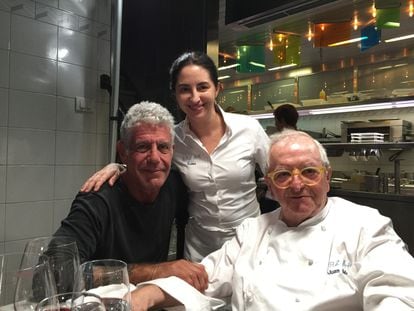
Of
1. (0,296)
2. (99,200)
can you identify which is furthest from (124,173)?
(0,296)

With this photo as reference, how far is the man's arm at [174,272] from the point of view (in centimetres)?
139

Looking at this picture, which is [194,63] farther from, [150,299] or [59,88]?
[59,88]

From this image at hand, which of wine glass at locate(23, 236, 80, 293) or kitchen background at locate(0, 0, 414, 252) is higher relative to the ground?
kitchen background at locate(0, 0, 414, 252)

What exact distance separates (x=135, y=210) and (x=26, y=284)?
2.54 feet

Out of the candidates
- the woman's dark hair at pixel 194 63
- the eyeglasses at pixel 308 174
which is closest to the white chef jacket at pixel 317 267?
the eyeglasses at pixel 308 174

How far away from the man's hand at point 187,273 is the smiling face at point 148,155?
1.07ft

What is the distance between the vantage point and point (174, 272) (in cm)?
140

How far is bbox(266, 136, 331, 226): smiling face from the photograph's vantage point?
1.36 m

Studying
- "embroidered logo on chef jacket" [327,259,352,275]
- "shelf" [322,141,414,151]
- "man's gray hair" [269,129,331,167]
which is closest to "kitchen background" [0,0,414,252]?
"man's gray hair" [269,129,331,167]

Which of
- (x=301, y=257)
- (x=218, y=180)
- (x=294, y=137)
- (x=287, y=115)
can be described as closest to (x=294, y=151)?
(x=294, y=137)

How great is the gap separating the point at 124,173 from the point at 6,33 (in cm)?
158

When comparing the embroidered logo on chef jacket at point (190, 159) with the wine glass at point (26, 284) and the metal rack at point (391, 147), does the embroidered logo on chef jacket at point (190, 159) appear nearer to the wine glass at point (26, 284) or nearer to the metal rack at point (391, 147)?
the wine glass at point (26, 284)

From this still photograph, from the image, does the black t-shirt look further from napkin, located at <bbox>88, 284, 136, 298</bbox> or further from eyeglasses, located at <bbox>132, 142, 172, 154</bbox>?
napkin, located at <bbox>88, 284, 136, 298</bbox>

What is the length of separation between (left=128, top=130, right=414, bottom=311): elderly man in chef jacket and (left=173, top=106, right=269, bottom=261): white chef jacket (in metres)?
0.35
